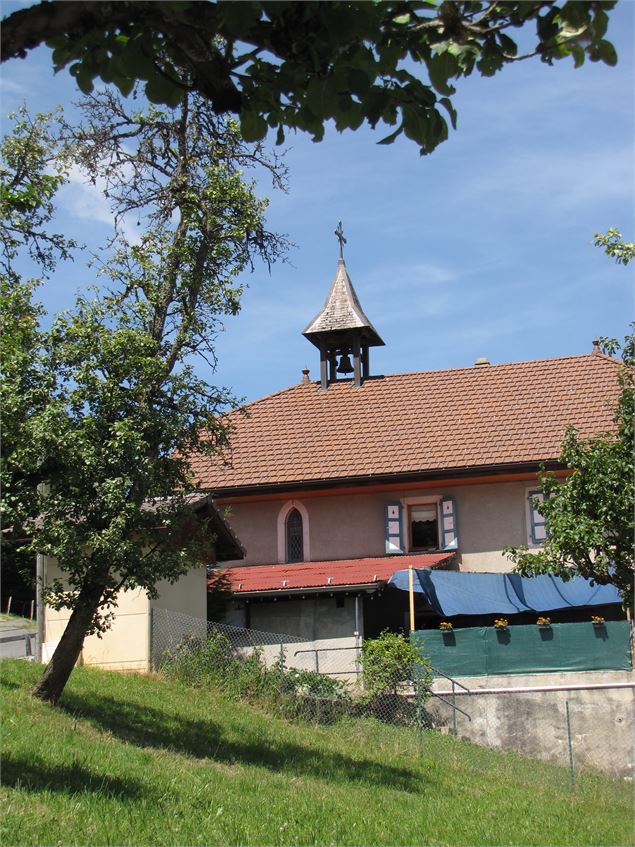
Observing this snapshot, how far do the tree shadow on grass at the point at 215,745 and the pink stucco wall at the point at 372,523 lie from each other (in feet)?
39.0

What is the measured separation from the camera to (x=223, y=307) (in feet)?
56.7

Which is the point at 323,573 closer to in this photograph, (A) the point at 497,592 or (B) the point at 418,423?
(A) the point at 497,592

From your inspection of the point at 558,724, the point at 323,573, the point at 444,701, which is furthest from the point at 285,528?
the point at 558,724

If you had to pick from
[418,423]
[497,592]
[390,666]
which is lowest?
[390,666]

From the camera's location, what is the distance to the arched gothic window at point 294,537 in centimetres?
2869

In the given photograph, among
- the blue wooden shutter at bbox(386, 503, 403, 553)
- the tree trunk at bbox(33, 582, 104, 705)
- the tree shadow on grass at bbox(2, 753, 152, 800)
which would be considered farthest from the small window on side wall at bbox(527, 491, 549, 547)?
the tree shadow on grass at bbox(2, 753, 152, 800)

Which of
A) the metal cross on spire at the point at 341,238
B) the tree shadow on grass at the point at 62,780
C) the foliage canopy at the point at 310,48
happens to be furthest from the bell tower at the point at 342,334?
the foliage canopy at the point at 310,48

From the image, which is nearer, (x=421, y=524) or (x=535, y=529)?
(x=535, y=529)

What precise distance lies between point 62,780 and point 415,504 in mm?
18566

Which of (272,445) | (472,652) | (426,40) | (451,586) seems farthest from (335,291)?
(426,40)

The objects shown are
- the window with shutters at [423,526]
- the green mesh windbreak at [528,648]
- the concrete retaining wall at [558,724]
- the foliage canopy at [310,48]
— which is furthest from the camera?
the window with shutters at [423,526]

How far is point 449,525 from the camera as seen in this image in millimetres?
27484

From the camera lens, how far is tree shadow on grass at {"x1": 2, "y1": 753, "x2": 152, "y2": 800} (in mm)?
10438

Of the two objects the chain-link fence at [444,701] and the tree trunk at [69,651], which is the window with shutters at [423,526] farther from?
the tree trunk at [69,651]
